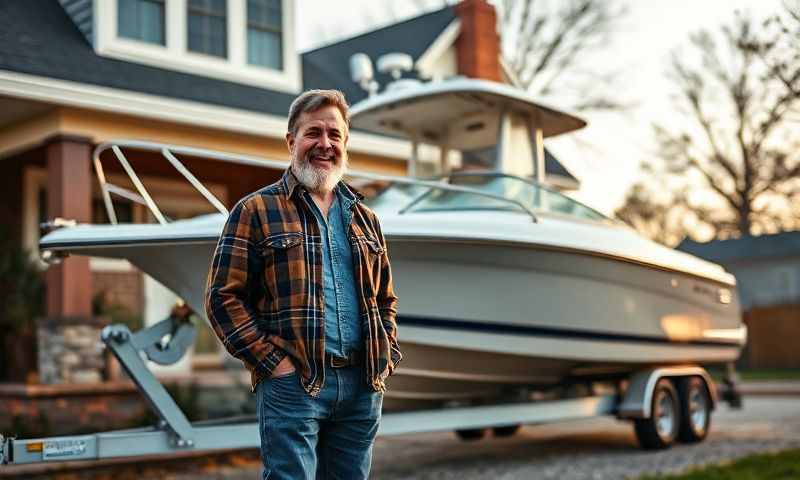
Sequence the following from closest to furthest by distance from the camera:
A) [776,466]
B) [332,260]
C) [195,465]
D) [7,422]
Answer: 1. [332,260]
2. [776,466]
3. [195,465]
4. [7,422]

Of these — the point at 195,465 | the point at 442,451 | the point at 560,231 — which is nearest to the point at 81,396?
the point at 195,465

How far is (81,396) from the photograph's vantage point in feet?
27.1

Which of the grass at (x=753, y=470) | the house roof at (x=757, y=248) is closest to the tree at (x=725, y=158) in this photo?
the house roof at (x=757, y=248)

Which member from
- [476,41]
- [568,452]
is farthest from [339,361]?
[476,41]

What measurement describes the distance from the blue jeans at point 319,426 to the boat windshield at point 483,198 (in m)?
3.42

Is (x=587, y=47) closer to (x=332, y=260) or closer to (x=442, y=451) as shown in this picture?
(x=442, y=451)

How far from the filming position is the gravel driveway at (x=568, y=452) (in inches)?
267

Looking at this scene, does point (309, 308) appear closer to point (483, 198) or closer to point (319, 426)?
point (319, 426)

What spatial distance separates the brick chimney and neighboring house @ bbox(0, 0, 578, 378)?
202 centimetres

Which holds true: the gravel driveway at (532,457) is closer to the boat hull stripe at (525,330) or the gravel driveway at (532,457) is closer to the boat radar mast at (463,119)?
the boat hull stripe at (525,330)

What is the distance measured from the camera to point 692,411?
810 centimetres

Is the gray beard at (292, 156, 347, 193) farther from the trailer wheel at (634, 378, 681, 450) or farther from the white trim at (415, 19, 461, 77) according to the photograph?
the white trim at (415, 19, 461, 77)

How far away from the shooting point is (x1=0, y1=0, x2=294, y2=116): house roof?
8.34 meters

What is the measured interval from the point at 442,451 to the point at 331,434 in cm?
553
